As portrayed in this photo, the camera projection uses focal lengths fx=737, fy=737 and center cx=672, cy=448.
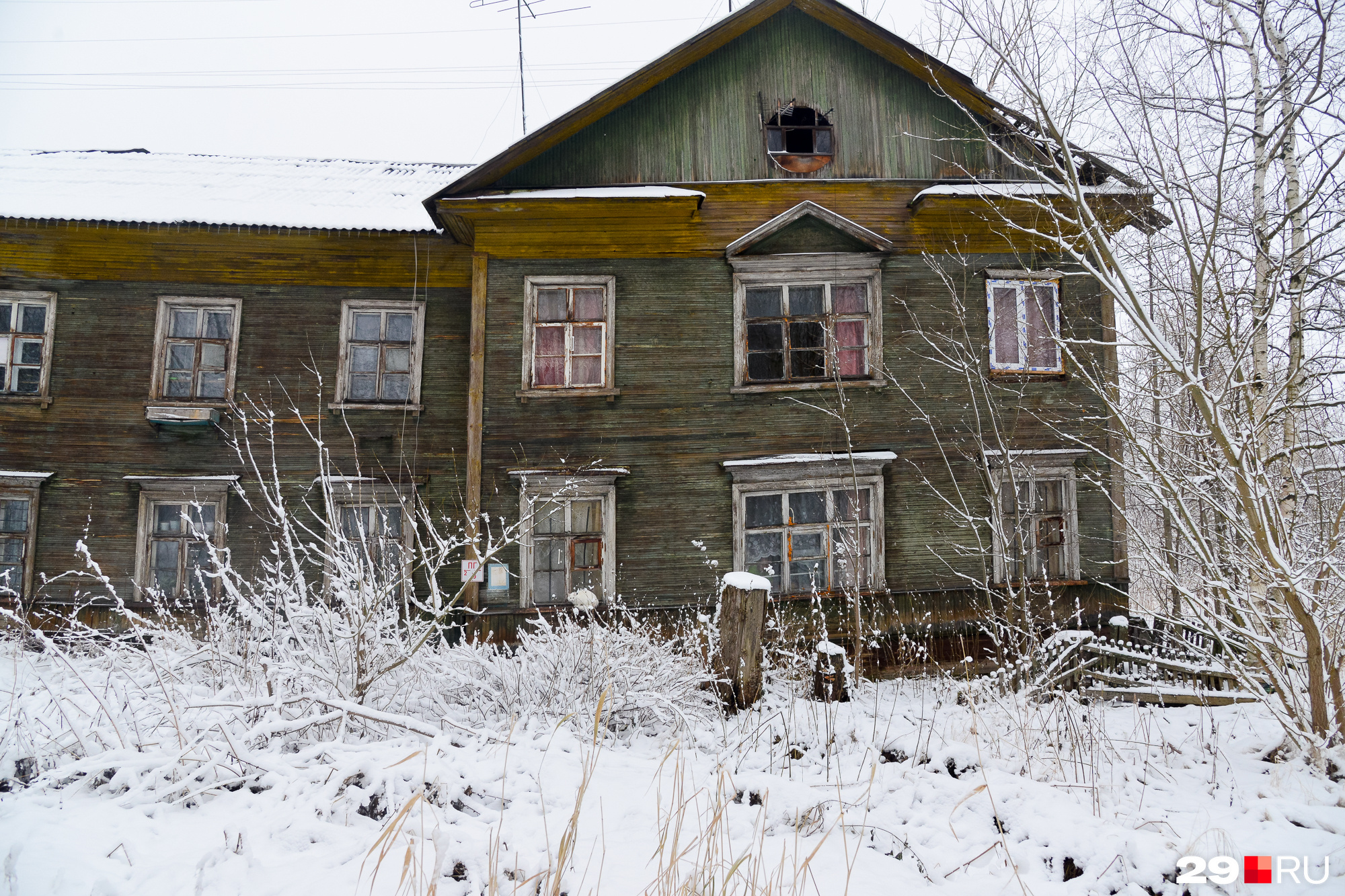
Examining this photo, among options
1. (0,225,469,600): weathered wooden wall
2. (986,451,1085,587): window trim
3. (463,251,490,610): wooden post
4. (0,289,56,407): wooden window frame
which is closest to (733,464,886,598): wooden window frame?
(986,451,1085,587): window trim

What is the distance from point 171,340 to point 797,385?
343 inches

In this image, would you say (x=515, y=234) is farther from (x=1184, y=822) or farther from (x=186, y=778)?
(x=1184, y=822)

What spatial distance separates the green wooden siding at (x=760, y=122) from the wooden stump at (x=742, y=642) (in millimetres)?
7031

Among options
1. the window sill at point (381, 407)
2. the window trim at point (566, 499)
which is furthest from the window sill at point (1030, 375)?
the window sill at point (381, 407)

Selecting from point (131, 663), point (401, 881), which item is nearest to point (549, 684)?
point (401, 881)

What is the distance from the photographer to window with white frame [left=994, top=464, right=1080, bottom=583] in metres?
9.43

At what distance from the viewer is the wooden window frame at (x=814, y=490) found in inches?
365

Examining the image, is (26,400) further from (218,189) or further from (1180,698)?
(1180,698)

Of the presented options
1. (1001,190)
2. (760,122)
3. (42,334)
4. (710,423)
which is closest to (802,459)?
(710,423)

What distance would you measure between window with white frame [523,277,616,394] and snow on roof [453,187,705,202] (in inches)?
40.1

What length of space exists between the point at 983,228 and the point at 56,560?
13253 mm

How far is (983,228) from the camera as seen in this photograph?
9711mm

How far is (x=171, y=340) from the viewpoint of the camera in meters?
10.3

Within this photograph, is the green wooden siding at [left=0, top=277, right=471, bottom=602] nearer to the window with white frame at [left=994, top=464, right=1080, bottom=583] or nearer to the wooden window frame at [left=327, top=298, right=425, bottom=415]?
the wooden window frame at [left=327, top=298, right=425, bottom=415]
